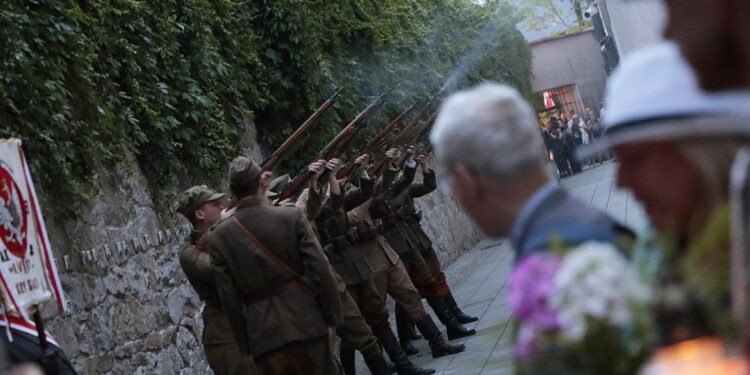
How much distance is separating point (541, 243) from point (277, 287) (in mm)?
4570

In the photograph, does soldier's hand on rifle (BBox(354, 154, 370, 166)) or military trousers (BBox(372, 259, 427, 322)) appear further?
soldier's hand on rifle (BBox(354, 154, 370, 166))

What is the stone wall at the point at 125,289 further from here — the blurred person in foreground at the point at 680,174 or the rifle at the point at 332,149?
the blurred person in foreground at the point at 680,174

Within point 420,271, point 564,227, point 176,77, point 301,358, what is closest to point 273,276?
point 301,358

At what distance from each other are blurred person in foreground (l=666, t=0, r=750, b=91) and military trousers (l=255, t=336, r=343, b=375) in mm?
5273

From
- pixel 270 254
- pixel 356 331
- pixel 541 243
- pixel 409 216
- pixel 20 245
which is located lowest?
pixel 356 331

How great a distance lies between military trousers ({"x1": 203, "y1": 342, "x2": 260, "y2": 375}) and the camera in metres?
7.82

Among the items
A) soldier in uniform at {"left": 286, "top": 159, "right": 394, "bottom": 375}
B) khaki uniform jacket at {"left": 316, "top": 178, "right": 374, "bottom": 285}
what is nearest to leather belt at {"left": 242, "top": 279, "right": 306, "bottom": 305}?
soldier in uniform at {"left": 286, "top": 159, "right": 394, "bottom": 375}

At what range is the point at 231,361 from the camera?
25.7ft

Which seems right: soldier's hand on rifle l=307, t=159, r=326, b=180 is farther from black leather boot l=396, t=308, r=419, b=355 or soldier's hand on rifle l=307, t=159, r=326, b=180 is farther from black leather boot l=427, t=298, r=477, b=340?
black leather boot l=427, t=298, r=477, b=340

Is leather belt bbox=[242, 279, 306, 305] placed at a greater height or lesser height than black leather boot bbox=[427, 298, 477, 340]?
greater

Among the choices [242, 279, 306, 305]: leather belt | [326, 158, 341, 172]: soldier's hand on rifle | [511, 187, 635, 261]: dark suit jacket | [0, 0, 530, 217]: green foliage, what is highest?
[0, 0, 530, 217]: green foliage

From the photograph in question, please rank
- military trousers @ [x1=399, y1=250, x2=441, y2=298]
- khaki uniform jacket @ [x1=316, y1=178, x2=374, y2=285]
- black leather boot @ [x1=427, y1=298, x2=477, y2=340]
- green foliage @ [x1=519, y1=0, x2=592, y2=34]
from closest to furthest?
khaki uniform jacket @ [x1=316, y1=178, x2=374, y2=285] < black leather boot @ [x1=427, y1=298, x2=477, y2=340] < military trousers @ [x1=399, y1=250, x2=441, y2=298] < green foliage @ [x1=519, y1=0, x2=592, y2=34]

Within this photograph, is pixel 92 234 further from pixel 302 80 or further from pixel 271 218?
pixel 302 80

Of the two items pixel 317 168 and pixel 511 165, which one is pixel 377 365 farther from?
pixel 511 165
